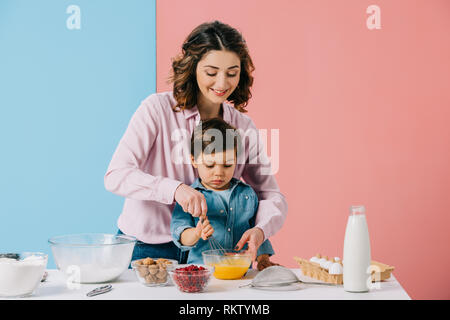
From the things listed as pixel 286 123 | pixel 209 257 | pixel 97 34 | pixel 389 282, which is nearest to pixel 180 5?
pixel 97 34

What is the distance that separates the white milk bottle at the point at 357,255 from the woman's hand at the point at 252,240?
43 centimetres

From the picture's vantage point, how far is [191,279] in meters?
1.40

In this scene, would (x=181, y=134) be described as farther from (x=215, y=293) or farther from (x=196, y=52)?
(x=215, y=293)

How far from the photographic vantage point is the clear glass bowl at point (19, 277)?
136 cm

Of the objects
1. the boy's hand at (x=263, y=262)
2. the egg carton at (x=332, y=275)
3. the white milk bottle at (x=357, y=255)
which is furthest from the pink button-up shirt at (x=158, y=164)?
the white milk bottle at (x=357, y=255)

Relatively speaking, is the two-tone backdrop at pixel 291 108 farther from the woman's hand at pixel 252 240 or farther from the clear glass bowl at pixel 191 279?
the clear glass bowl at pixel 191 279

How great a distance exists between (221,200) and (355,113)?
4.85ft

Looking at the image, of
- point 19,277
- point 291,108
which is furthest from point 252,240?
point 291,108

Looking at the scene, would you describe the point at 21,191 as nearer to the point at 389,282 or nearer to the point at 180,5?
the point at 180,5

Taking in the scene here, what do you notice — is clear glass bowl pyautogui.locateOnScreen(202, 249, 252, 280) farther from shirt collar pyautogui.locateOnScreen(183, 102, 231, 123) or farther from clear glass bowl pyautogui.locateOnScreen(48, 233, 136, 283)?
shirt collar pyautogui.locateOnScreen(183, 102, 231, 123)

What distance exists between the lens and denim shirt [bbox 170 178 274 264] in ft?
6.40

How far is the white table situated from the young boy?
0.42m

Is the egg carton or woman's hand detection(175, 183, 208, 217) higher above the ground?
woman's hand detection(175, 183, 208, 217)

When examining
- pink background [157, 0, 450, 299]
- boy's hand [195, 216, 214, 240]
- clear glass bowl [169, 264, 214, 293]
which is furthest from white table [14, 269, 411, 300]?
pink background [157, 0, 450, 299]
